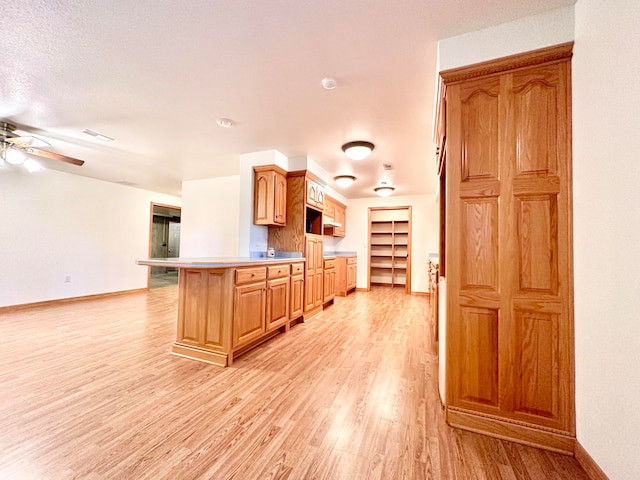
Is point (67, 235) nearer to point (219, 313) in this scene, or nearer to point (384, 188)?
point (219, 313)

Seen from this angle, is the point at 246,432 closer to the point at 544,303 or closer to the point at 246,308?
the point at 246,308

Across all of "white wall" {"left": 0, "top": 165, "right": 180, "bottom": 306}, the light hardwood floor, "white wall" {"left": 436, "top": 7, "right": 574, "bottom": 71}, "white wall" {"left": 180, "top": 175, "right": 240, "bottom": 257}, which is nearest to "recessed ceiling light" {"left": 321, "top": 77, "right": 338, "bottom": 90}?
"white wall" {"left": 436, "top": 7, "right": 574, "bottom": 71}

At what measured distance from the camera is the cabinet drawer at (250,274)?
8.20ft

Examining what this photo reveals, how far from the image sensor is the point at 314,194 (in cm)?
425

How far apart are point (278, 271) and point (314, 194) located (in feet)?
5.24

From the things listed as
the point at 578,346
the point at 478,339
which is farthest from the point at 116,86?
the point at 578,346

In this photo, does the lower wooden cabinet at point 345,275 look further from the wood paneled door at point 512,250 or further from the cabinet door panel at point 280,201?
the wood paneled door at point 512,250

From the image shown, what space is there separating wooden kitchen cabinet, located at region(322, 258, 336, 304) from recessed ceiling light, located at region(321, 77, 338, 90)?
306 centimetres

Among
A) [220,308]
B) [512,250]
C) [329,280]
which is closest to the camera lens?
[512,250]

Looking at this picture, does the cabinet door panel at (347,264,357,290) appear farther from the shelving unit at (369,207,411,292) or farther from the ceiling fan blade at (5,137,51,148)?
the ceiling fan blade at (5,137,51,148)

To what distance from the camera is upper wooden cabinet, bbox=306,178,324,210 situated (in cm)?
402

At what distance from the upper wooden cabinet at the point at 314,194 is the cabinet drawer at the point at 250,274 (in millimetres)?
1517

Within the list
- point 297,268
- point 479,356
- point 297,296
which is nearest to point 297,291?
point 297,296

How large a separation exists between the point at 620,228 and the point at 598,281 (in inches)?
11.1
